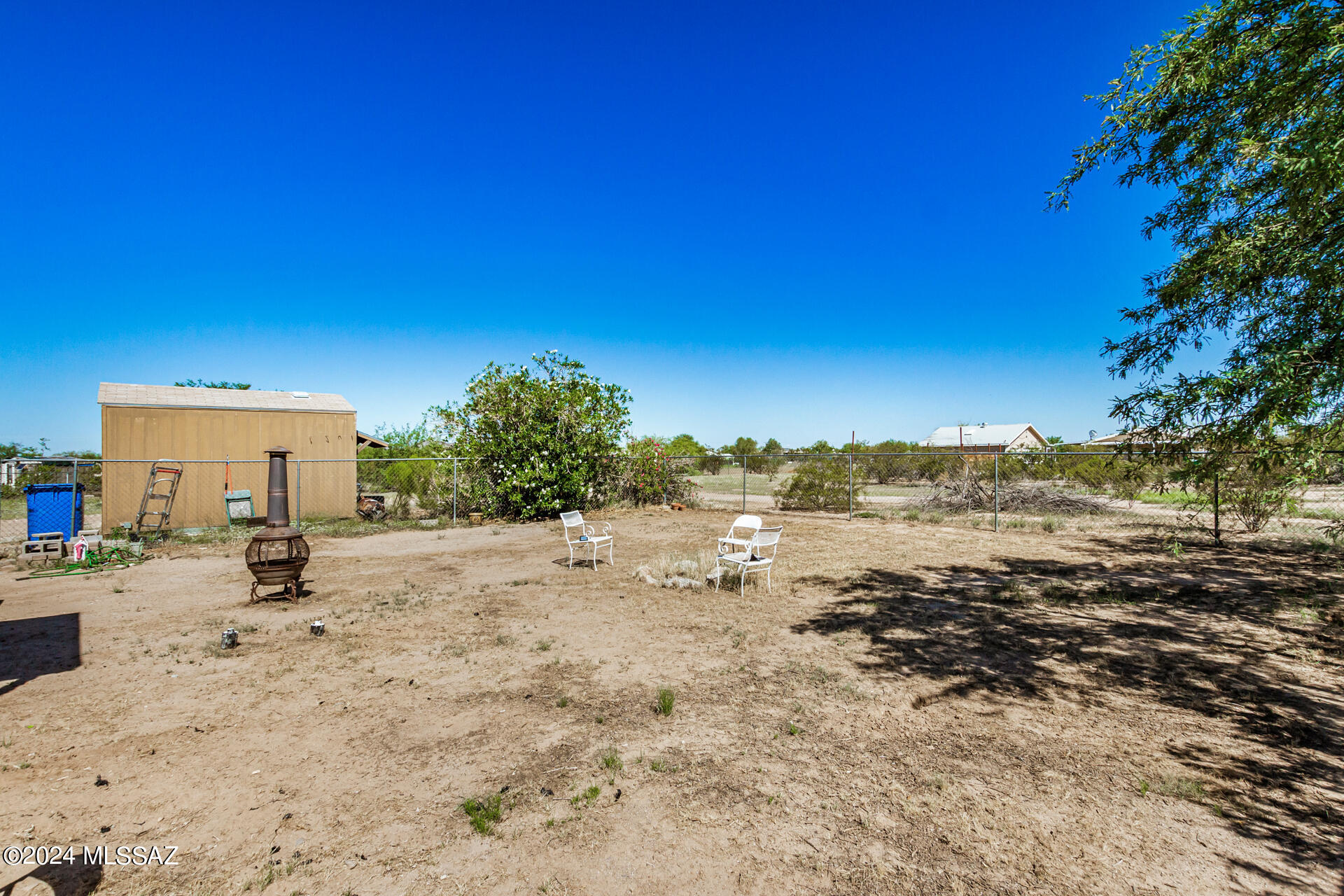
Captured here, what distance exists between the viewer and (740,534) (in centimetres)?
1297

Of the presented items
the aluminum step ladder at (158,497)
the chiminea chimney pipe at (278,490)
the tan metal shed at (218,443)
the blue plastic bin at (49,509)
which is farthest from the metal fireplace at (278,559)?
the blue plastic bin at (49,509)

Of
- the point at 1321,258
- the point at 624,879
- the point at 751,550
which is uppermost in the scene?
the point at 1321,258

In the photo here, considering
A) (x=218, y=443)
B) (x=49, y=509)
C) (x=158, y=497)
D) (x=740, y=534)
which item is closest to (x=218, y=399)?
(x=218, y=443)

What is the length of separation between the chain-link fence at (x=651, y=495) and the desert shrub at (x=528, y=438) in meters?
0.08

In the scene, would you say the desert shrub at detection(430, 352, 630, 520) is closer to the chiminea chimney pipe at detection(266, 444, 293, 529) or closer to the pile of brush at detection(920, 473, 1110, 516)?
the chiminea chimney pipe at detection(266, 444, 293, 529)

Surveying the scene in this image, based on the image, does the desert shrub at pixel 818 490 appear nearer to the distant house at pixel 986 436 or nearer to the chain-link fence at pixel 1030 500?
the chain-link fence at pixel 1030 500

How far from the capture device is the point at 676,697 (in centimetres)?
436

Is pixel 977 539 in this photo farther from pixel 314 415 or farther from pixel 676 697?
pixel 314 415

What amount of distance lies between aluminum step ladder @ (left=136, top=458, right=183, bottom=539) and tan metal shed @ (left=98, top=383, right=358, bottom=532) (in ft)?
0.85

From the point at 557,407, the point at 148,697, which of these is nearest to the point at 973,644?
the point at 148,697

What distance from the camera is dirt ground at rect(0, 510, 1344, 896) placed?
2580 mm

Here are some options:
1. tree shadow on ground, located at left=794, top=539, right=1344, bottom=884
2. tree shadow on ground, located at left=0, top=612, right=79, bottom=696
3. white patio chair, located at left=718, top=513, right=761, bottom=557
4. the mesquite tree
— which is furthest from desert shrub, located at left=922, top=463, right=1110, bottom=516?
tree shadow on ground, located at left=0, top=612, right=79, bottom=696

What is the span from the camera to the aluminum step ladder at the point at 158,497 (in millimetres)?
12250

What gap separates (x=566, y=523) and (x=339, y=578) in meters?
3.40
